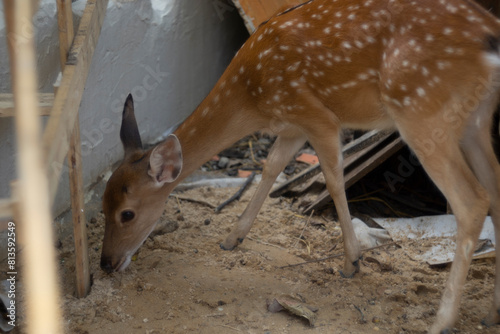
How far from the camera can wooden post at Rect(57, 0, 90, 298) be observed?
11.4 feet

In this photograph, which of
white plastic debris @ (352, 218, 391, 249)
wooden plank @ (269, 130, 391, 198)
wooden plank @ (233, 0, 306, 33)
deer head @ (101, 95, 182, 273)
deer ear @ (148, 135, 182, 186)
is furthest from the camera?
wooden plank @ (233, 0, 306, 33)

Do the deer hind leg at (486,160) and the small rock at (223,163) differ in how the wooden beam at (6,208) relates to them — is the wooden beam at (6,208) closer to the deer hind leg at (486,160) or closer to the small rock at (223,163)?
the deer hind leg at (486,160)

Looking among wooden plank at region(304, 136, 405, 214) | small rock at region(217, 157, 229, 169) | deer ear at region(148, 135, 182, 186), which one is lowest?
small rock at region(217, 157, 229, 169)

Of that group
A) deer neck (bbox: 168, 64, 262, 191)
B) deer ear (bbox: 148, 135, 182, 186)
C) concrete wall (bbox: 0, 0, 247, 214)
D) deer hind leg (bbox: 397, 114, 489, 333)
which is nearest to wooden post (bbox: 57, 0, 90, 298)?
deer ear (bbox: 148, 135, 182, 186)

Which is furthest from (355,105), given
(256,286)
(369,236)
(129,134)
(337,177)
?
(129,134)

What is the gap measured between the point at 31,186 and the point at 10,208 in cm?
12

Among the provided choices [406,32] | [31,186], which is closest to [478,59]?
[406,32]

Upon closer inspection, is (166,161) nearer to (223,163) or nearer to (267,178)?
(267,178)

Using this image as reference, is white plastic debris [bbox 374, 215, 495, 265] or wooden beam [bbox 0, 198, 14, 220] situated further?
white plastic debris [bbox 374, 215, 495, 265]

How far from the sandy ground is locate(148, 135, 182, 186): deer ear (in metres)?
0.71

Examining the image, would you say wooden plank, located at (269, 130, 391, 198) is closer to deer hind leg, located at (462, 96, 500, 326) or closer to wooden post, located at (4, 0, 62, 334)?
deer hind leg, located at (462, 96, 500, 326)

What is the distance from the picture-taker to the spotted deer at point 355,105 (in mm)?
3631

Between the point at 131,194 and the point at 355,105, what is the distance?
5.30 feet

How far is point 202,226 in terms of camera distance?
5.14 meters
